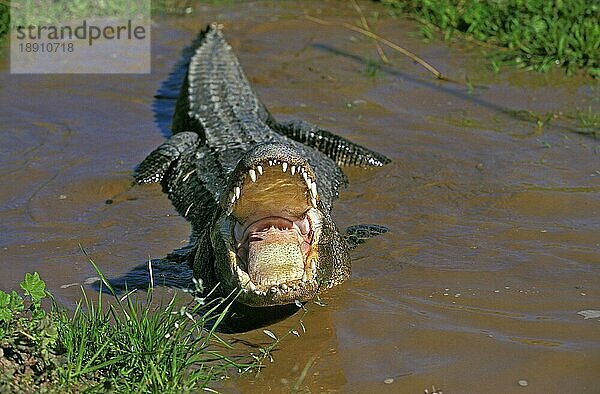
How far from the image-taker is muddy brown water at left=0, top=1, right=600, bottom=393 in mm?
3553

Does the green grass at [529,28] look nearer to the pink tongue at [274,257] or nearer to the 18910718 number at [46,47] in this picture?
the 18910718 number at [46,47]

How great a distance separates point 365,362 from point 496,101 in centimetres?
397

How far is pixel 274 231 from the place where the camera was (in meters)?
3.82

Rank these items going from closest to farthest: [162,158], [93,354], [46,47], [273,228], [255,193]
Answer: [93,354] < [255,193] < [273,228] < [162,158] < [46,47]

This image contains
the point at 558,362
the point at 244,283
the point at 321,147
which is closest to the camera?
the point at 558,362

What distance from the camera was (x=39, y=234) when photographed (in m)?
4.92

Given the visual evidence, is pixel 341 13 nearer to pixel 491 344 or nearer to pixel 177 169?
pixel 177 169

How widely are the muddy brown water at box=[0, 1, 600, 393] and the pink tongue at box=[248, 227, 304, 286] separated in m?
0.27

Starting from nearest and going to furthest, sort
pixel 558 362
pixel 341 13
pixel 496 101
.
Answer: pixel 558 362, pixel 496 101, pixel 341 13

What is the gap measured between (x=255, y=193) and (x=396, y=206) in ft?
5.68

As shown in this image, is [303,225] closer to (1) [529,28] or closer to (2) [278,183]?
(2) [278,183]

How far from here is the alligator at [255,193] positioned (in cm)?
363

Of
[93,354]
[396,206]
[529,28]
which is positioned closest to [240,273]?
[93,354]

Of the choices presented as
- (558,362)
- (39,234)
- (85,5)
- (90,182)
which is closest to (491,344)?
(558,362)
